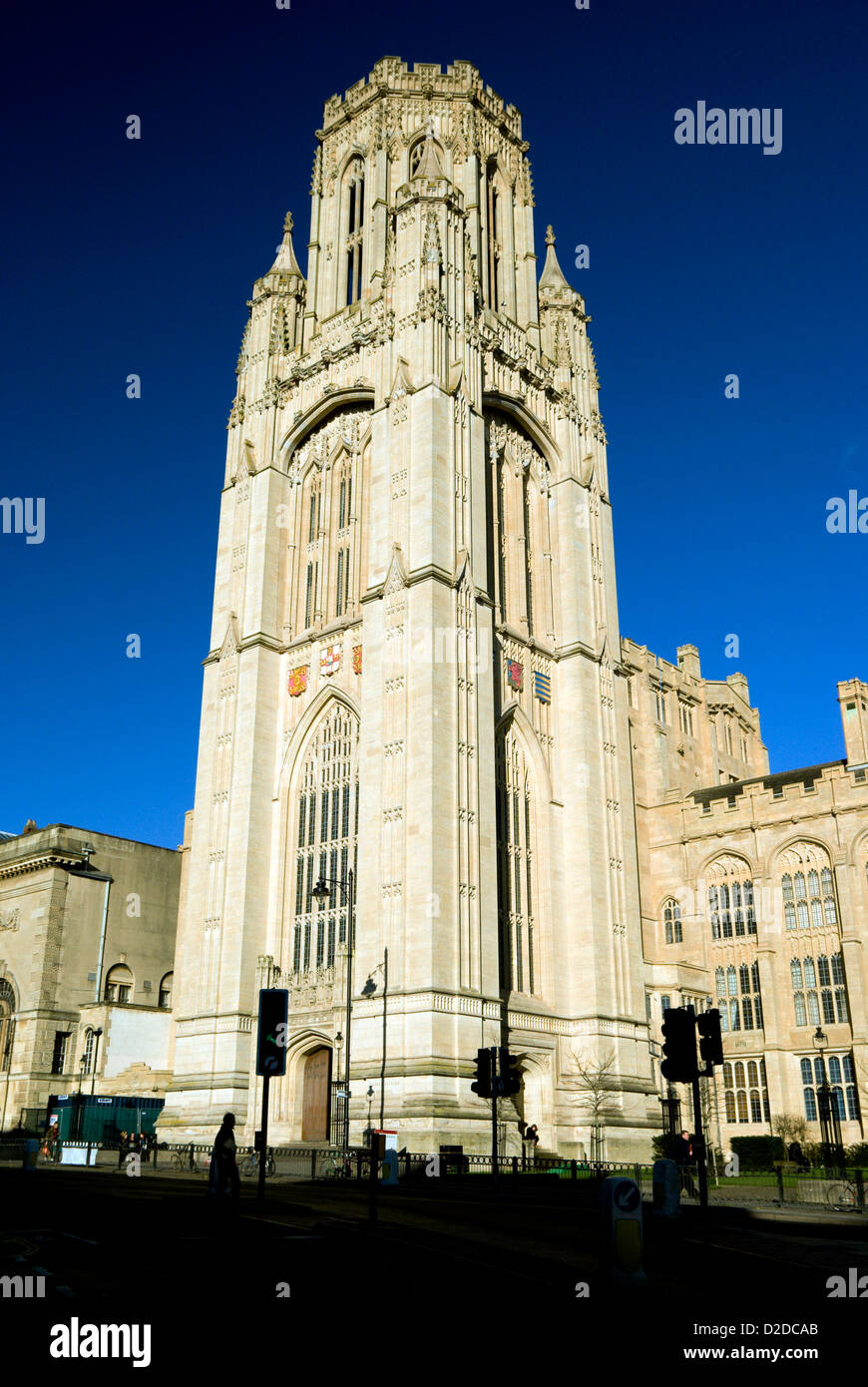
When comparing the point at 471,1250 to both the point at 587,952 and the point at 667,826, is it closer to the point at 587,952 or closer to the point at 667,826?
the point at 587,952

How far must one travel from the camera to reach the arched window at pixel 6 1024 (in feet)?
193

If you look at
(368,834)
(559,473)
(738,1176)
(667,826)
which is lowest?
(738,1176)

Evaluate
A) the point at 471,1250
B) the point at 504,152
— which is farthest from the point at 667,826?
the point at 471,1250

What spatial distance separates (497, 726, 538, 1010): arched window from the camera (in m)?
45.1

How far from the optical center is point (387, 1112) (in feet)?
121

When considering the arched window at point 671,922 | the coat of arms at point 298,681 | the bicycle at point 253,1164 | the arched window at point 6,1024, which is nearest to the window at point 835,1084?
the arched window at point 671,922

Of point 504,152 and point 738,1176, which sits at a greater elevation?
point 504,152

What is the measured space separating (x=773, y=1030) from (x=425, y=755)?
21.2 m

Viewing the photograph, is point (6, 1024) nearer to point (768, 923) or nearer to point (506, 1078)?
point (768, 923)

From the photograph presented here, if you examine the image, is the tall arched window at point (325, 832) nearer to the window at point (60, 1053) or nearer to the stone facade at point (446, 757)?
the stone facade at point (446, 757)

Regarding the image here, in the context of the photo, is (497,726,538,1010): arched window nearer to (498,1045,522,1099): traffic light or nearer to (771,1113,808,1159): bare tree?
(771,1113,808,1159): bare tree

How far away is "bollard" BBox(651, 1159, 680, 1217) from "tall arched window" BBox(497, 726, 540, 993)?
25.6 meters
